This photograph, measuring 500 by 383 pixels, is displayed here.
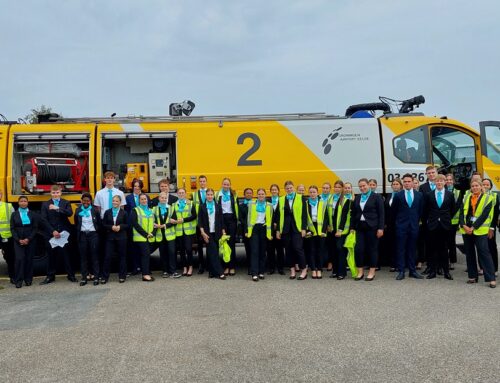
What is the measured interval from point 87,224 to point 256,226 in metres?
3.02

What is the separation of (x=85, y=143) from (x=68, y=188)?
0.95m

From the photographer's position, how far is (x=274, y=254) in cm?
875

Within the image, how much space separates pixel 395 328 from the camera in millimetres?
5219

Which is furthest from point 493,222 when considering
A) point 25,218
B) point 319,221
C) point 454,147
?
point 25,218

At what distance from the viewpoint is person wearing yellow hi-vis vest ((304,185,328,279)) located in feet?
27.3

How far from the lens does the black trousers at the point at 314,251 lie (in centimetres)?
834

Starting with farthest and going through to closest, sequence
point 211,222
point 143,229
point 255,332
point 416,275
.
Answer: point 211,222, point 143,229, point 416,275, point 255,332

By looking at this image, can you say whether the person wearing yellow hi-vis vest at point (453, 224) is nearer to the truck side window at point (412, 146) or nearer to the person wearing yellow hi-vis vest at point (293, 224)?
the truck side window at point (412, 146)

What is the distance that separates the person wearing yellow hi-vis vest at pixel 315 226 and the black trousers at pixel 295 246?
8.0 inches

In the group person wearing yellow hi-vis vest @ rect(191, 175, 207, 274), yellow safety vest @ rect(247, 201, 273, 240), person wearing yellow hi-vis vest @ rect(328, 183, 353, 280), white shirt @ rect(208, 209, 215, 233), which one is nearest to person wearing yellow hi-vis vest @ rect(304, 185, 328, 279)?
person wearing yellow hi-vis vest @ rect(328, 183, 353, 280)

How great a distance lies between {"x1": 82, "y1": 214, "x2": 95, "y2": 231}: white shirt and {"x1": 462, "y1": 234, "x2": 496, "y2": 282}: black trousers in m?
6.49

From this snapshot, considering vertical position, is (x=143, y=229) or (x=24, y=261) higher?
(x=143, y=229)

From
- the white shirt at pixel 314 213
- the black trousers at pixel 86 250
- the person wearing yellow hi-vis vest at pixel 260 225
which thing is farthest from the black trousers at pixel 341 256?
the black trousers at pixel 86 250

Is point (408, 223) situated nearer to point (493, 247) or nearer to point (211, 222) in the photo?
point (493, 247)
